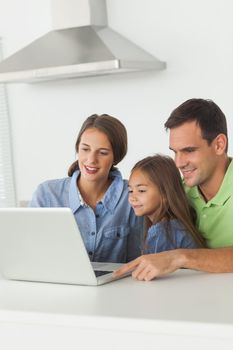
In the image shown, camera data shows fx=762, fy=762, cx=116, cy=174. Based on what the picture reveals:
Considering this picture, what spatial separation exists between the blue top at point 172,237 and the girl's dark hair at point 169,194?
1 centimetres

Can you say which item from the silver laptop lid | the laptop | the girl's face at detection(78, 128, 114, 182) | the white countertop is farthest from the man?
the silver laptop lid

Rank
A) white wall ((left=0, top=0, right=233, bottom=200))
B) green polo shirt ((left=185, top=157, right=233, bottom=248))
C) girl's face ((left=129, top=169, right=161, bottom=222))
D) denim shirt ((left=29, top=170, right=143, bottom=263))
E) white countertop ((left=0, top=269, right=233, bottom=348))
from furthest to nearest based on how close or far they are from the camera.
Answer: white wall ((left=0, top=0, right=233, bottom=200))
denim shirt ((left=29, top=170, right=143, bottom=263))
girl's face ((left=129, top=169, right=161, bottom=222))
green polo shirt ((left=185, top=157, right=233, bottom=248))
white countertop ((left=0, top=269, right=233, bottom=348))

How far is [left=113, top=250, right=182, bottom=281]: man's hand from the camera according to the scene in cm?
199

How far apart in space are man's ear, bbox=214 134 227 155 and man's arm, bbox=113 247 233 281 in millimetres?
530

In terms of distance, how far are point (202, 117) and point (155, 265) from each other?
71cm

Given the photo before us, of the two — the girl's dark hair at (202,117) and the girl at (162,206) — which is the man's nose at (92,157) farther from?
the girl's dark hair at (202,117)

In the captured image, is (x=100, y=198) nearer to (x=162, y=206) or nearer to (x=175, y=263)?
(x=162, y=206)

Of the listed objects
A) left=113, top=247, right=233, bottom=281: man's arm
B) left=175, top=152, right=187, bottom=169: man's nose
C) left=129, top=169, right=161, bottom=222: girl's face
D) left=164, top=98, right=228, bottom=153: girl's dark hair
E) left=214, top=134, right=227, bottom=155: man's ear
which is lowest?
left=113, top=247, right=233, bottom=281: man's arm

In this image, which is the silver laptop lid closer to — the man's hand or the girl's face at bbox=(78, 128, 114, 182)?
the man's hand

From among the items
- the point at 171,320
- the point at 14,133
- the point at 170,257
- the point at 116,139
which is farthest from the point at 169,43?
the point at 171,320

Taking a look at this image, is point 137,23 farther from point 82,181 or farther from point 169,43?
point 82,181

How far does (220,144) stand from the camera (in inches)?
99.1

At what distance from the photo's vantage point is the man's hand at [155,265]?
6.54 ft

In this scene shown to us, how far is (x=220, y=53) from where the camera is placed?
4.51m
